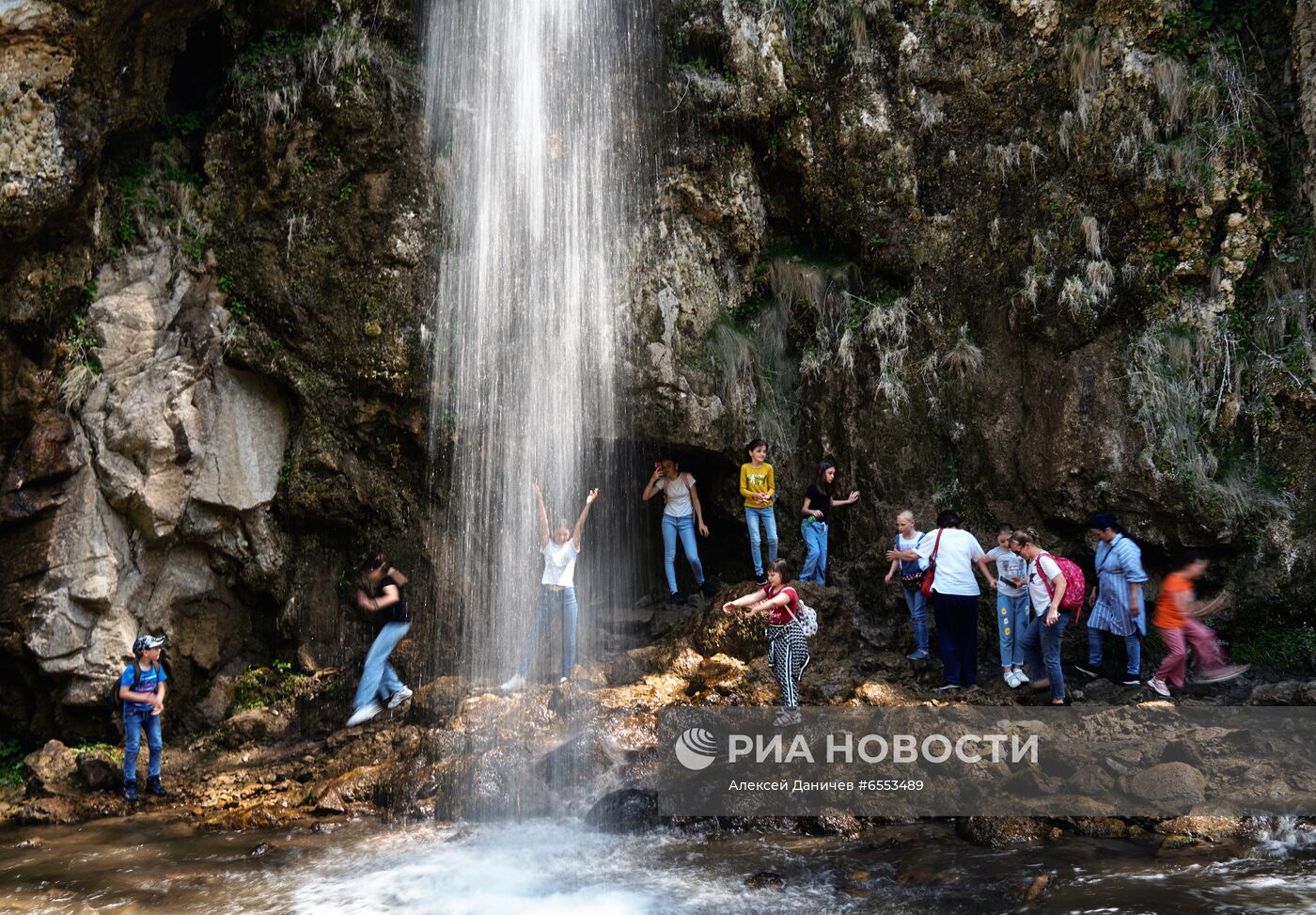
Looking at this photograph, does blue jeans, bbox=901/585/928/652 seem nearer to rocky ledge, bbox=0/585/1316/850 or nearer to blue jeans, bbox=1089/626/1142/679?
rocky ledge, bbox=0/585/1316/850

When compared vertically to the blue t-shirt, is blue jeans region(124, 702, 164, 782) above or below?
below

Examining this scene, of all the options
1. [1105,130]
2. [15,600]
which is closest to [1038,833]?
[1105,130]

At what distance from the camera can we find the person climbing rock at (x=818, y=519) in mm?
10711

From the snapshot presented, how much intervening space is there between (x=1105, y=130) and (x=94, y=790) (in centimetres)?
1350

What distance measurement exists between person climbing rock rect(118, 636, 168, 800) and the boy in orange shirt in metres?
9.55

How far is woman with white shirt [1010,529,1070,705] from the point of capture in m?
8.17

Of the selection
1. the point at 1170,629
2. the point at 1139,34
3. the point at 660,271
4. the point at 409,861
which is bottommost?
the point at 409,861

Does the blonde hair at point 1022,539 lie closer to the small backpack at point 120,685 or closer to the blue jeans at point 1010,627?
the blue jeans at point 1010,627

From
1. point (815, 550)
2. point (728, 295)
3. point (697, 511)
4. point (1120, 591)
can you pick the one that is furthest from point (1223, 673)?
point (728, 295)

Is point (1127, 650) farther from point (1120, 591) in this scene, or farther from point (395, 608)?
point (395, 608)

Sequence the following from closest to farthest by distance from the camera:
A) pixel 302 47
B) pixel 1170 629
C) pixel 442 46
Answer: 1. pixel 1170 629
2. pixel 302 47
3. pixel 442 46

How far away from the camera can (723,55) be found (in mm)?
12117

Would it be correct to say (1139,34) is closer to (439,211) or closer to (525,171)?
(525,171)

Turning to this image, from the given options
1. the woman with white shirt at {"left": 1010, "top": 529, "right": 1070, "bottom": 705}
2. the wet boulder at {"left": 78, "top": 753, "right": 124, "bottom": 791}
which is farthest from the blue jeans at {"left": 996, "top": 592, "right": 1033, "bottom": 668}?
the wet boulder at {"left": 78, "top": 753, "right": 124, "bottom": 791}
